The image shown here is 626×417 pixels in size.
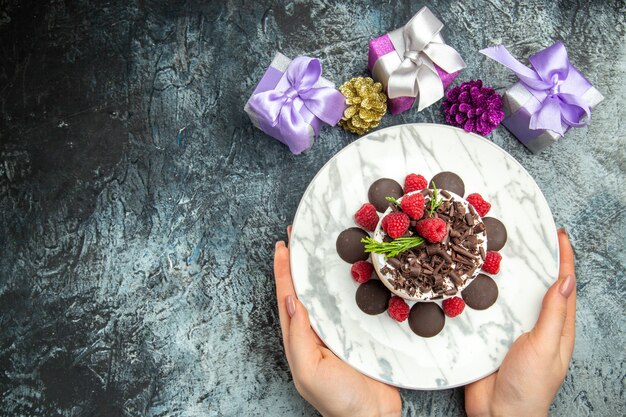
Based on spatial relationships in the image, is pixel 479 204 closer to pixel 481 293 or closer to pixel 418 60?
pixel 481 293

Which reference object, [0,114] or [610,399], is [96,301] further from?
[610,399]

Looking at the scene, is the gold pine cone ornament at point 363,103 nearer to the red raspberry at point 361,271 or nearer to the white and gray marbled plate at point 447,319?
the white and gray marbled plate at point 447,319

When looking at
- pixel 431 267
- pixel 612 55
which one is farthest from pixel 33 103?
pixel 612 55

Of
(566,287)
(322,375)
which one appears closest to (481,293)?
(566,287)

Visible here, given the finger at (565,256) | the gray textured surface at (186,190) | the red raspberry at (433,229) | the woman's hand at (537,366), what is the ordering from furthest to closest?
1. the gray textured surface at (186,190)
2. the finger at (565,256)
3. the woman's hand at (537,366)
4. the red raspberry at (433,229)

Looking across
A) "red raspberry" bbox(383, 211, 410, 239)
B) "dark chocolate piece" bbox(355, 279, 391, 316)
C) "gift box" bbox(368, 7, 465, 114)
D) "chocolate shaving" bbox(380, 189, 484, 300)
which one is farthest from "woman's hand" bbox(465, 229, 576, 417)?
"gift box" bbox(368, 7, 465, 114)

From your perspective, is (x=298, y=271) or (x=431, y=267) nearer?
(x=431, y=267)

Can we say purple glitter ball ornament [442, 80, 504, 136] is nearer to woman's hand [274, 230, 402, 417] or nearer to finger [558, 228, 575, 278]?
finger [558, 228, 575, 278]

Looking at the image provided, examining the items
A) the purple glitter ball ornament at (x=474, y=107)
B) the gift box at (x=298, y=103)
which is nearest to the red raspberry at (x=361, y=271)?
the gift box at (x=298, y=103)
